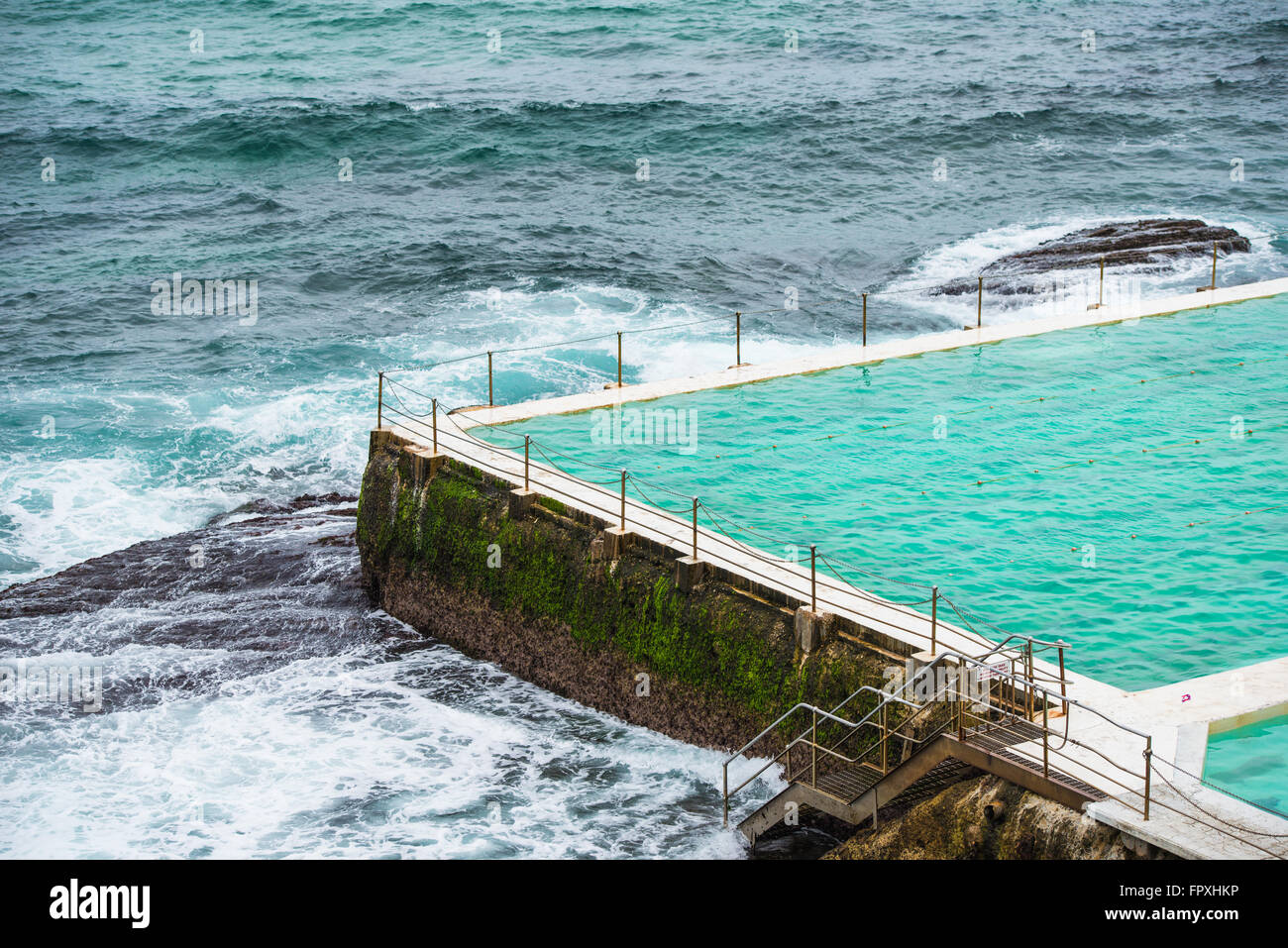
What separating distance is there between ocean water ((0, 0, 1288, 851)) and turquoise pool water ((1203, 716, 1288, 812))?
1076cm

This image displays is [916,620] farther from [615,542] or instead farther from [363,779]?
[363,779]

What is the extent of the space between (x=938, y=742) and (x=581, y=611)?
564 cm

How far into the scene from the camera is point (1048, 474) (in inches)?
714

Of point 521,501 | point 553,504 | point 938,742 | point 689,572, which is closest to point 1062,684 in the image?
point 938,742

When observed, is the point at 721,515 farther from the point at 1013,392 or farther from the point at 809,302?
the point at 809,302

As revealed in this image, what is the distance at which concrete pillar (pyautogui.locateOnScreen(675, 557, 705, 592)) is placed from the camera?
49.9ft

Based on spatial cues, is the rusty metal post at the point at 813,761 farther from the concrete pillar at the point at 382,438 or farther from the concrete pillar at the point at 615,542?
the concrete pillar at the point at 382,438

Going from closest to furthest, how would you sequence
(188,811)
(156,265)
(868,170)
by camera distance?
(188,811) < (156,265) < (868,170)

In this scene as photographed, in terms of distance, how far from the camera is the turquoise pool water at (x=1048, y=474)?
14555 mm

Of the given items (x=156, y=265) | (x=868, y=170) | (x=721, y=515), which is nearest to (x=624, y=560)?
(x=721, y=515)

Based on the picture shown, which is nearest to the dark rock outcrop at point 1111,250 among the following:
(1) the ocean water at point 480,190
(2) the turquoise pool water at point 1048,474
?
(1) the ocean water at point 480,190

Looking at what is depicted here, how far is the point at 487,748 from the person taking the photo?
1603 centimetres

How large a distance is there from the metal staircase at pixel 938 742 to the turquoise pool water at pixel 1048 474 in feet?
5.17

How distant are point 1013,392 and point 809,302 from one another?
13.6 metres
